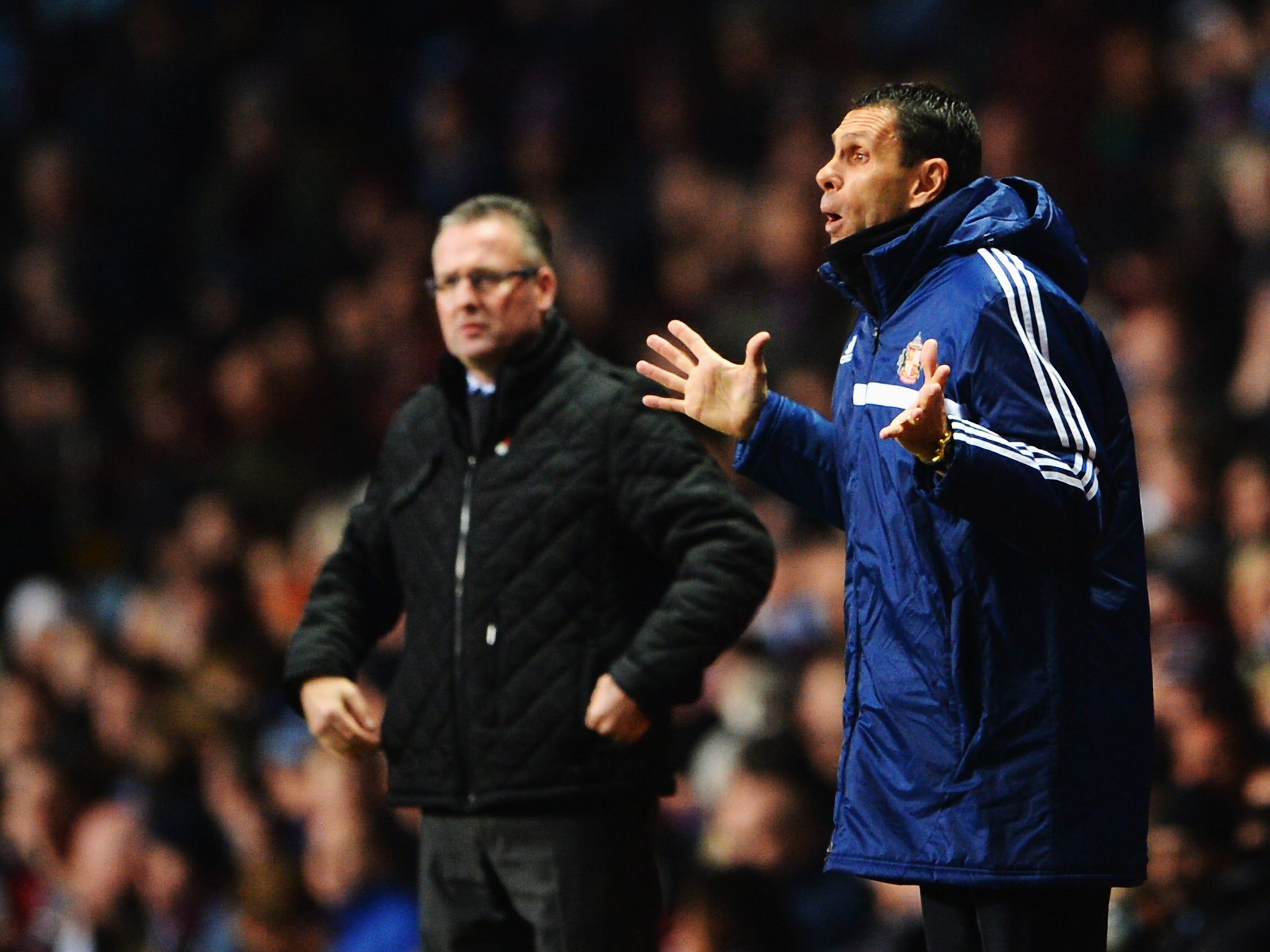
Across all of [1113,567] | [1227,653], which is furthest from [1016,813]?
[1227,653]

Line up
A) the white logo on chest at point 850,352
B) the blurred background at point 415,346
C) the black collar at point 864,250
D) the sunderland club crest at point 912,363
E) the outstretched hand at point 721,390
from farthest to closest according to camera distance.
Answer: the blurred background at point 415,346 → the outstretched hand at point 721,390 → the white logo on chest at point 850,352 → the black collar at point 864,250 → the sunderland club crest at point 912,363


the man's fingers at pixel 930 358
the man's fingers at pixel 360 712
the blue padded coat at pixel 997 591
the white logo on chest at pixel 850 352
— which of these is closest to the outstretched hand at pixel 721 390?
the white logo on chest at pixel 850 352

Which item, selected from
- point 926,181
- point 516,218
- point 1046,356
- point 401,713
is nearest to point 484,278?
point 516,218

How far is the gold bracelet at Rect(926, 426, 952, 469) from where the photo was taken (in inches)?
104

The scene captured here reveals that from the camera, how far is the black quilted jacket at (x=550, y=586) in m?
3.64

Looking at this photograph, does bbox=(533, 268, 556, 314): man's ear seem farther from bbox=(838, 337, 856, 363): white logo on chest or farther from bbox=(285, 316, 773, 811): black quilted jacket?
bbox=(838, 337, 856, 363): white logo on chest

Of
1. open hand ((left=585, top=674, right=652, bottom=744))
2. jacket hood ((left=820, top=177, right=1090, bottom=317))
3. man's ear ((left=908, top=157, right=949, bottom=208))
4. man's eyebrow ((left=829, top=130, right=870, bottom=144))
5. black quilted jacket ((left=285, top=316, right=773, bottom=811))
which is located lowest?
open hand ((left=585, top=674, right=652, bottom=744))

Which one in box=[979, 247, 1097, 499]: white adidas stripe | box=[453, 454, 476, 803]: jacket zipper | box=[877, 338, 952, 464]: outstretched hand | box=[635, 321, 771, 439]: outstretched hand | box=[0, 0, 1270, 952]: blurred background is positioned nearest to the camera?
box=[877, 338, 952, 464]: outstretched hand

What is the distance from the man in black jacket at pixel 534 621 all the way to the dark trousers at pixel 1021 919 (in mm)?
851

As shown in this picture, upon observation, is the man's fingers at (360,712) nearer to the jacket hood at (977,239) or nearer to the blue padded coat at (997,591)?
the blue padded coat at (997,591)

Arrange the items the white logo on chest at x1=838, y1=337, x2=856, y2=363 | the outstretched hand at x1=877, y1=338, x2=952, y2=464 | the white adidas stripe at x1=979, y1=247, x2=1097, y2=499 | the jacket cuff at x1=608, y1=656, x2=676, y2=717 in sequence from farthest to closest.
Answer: the jacket cuff at x1=608, y1=656, x2=676, y2=717 → the white logo on chest at x1=838, y1=337, x2=856, y2=363 → the white adidas stripe at x1=979, y1=247, x2=1097, y2=499 → the outstretched hand at x1=877, y1=338, x2=952, y2=464

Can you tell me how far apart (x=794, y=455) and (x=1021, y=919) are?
82cm

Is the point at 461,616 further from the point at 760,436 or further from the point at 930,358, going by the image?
the point at 930,358

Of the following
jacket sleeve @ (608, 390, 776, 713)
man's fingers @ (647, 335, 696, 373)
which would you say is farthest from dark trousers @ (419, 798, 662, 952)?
man's fingers @ (647, 335, 696, 373)
